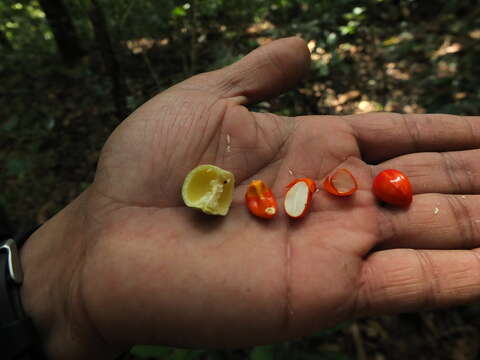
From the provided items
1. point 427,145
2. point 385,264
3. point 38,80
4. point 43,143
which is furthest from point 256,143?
point 38,80

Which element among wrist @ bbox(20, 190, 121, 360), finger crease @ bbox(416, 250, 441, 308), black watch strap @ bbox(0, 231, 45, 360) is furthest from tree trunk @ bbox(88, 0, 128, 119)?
finger crease @ bbox(416, 250, 441, 308)

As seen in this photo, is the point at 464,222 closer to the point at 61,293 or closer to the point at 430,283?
the point at 430,283

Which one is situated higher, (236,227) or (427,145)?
(236,227)

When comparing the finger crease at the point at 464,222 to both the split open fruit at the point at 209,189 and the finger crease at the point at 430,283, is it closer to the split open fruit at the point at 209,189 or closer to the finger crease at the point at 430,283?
the finger crease at the point at 430,283

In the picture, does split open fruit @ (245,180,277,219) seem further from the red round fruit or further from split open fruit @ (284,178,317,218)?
the red round fruit

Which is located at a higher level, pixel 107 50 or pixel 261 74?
pixel 107 50

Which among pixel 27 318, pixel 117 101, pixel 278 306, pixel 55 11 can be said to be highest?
pixel 55 11

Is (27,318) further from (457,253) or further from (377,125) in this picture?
(377,125)

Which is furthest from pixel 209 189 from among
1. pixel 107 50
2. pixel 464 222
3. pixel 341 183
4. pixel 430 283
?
pixel 107 50
